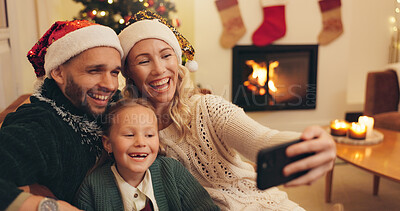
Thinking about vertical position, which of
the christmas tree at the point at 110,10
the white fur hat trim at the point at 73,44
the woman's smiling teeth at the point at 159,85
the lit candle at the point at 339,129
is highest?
the christmas tree at the point at 110,10

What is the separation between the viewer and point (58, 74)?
1187mm

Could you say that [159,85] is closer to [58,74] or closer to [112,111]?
[112,111]

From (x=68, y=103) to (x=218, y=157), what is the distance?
593mm

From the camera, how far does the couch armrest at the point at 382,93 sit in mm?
3375

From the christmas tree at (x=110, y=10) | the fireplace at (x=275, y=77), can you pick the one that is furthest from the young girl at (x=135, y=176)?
the fireplace at (x=275, y=77)

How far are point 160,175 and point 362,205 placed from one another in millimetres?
1981

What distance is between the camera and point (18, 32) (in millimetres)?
2201

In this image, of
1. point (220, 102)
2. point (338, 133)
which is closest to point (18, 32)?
point (220, 102)

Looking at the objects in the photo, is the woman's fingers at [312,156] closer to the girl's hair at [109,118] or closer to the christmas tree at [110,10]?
the girl's hair at [109,118]

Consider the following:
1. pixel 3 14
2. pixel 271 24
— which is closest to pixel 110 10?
pixel 3 14

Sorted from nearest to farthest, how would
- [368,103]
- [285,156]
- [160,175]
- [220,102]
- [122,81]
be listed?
[285,156]
[160,175]
[220,102]
[122,81]
[368,103]

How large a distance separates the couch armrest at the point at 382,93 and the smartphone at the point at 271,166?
2.96 meters

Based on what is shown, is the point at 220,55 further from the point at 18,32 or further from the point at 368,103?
the point at 18,32

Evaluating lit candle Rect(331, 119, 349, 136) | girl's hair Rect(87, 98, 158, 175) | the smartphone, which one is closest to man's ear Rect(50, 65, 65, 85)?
girl's hair Rect(87, 98, 158, 175)
